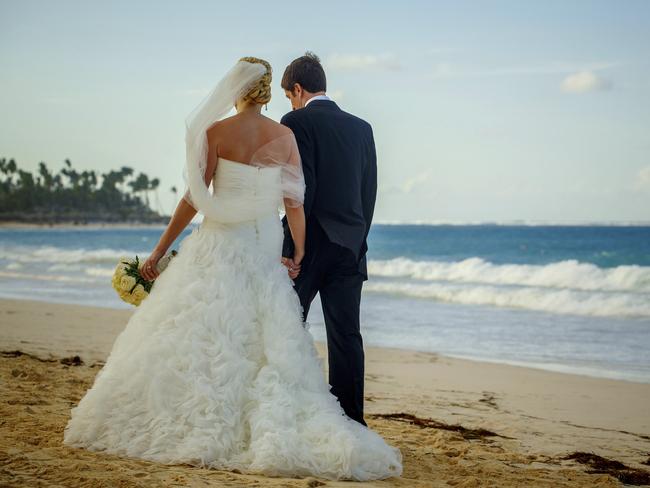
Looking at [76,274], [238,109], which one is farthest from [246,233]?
[76,274]

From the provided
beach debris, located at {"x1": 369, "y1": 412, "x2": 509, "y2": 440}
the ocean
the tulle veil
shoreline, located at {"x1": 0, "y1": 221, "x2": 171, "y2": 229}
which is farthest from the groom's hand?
shoreline, located at {"x1": 0, "y1": 221, "x2": 171, "y2": 229}

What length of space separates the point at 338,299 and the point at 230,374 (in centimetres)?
90

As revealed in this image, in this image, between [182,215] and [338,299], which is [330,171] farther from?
[182,215]

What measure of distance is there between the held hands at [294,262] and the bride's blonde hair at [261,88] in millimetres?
816

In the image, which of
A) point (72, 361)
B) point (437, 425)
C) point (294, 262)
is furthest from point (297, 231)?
point (72, 361)

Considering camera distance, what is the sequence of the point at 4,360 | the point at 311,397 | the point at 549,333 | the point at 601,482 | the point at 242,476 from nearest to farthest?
the point at 242,476 < the point at 311,397 < the point at 601,482 < the point at 4,360 < the point at 549,333

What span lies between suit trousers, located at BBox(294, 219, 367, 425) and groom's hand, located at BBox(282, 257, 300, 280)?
0.13 meters

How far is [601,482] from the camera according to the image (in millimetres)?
4285

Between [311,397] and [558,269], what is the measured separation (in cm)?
1960

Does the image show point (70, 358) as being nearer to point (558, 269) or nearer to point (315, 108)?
point (315, 108)

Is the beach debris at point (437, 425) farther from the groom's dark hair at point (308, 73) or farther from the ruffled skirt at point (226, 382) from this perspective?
the groom's dark hair at point (308, 73)

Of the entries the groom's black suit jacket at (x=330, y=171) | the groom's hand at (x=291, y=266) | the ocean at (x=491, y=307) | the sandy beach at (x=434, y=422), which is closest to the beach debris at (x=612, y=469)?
the sandy beach at (x=434, y=422)

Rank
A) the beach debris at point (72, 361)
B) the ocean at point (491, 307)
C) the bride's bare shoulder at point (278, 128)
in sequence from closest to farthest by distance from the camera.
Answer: the bride's bare shoulder at point (278, 128), the beach debris at point (72, 361), the ocean at point (491, 307)

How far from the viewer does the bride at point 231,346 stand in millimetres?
3721
